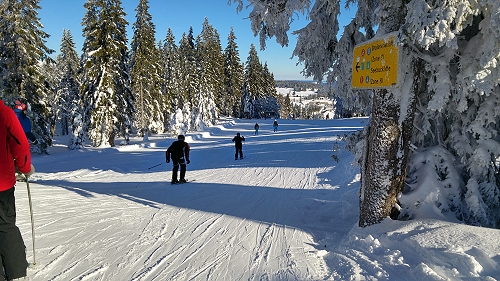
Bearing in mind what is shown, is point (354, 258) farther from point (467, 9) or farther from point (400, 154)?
point (467, 9)

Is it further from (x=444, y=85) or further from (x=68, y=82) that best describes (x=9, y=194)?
(x=68, y=82)

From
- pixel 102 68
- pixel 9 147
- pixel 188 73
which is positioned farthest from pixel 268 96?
pixel 9 147

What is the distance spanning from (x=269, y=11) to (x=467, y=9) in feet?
10.8

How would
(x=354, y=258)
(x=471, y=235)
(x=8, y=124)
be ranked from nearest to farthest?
(x=8, y=124), (x=471, y=235), (x=354, y=258)

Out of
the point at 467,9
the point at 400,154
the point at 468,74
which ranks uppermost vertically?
the point at 467,9

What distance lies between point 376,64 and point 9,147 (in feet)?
15.8

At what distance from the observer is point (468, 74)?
3.96 metres

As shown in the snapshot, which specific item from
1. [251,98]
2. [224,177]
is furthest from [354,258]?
[251,98]

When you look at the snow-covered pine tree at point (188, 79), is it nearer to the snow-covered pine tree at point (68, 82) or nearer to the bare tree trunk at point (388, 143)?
the snow-covered pine tree at point (68, 82)

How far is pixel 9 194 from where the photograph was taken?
3035 mm

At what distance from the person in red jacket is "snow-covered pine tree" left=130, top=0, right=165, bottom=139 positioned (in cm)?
2810

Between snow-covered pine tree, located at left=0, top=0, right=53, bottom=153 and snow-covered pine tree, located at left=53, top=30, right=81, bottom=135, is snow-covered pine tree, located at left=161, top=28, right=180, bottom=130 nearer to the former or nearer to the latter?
snow-covered pine tree, located at left=53, top=30, right=81, bottom=135

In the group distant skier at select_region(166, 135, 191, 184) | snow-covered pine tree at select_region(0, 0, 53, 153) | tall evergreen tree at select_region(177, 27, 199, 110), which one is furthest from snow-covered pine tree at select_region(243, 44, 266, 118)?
distant skier at select_region(166, 135, 191, 184)

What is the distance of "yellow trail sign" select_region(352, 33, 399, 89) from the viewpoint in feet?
13.0
